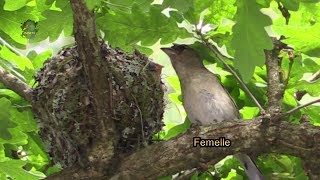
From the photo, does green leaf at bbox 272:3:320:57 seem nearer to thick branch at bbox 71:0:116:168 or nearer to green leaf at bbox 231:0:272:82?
green leaf at bbox 231:0:272:82

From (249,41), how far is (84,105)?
3.03ft

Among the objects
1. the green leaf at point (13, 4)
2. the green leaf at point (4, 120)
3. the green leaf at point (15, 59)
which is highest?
the green leaf at point (13, 4)

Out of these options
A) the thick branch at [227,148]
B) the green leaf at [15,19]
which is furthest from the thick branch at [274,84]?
the green leaf at [15,19]

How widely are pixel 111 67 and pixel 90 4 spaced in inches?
25.2

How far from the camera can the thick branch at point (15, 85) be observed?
3088 mm

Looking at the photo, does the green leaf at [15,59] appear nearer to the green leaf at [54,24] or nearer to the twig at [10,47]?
the twig at [10,47]

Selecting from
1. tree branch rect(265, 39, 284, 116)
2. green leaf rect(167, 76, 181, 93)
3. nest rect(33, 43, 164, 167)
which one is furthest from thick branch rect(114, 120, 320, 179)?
green leaf rect(167, 76, 181, 93)

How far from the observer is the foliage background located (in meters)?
2.29

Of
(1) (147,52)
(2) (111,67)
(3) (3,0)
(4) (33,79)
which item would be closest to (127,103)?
(2) (111,67)

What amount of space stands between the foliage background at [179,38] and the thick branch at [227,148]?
0.85 feet

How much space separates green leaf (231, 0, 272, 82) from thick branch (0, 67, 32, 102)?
1.22 meters

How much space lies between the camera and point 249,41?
2279mm

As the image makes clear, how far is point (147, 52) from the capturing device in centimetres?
331

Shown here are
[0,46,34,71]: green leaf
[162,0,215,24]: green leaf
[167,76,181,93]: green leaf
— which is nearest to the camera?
[162,0,215,24]: green leaf
